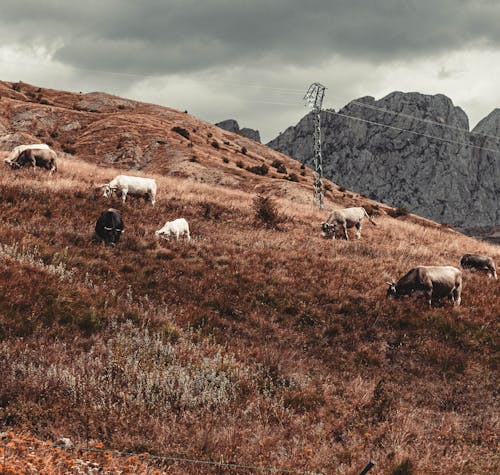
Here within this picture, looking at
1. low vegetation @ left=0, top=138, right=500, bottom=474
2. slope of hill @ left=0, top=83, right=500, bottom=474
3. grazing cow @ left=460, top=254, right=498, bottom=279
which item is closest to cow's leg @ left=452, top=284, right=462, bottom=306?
slope of hill @ left=0, top=83, right=500, bottom=474

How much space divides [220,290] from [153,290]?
7.75 ft

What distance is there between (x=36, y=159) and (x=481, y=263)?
87.6ft

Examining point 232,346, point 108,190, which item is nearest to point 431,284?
point 232,346

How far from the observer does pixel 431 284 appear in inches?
586

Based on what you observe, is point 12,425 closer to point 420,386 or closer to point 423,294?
point 420,386

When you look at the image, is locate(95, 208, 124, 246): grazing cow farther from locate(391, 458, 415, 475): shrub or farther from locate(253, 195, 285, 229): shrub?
locate(391, 458, 415, 475): shrub

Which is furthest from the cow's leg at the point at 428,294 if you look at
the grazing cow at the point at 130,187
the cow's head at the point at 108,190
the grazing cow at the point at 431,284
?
the cow's head at the point at 108,190

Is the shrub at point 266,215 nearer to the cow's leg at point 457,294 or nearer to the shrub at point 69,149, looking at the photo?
the cow's leg at point 457,294

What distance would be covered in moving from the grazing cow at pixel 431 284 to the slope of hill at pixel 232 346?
1.87 ft

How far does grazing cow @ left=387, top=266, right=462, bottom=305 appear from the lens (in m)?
14.9

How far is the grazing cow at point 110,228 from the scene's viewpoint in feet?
54.1

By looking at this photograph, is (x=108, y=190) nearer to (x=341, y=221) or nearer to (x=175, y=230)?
(x=175, y=230)

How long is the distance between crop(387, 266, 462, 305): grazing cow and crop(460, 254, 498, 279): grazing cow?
674 cm

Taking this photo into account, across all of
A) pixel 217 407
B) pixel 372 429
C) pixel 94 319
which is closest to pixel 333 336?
pixel 372 429
